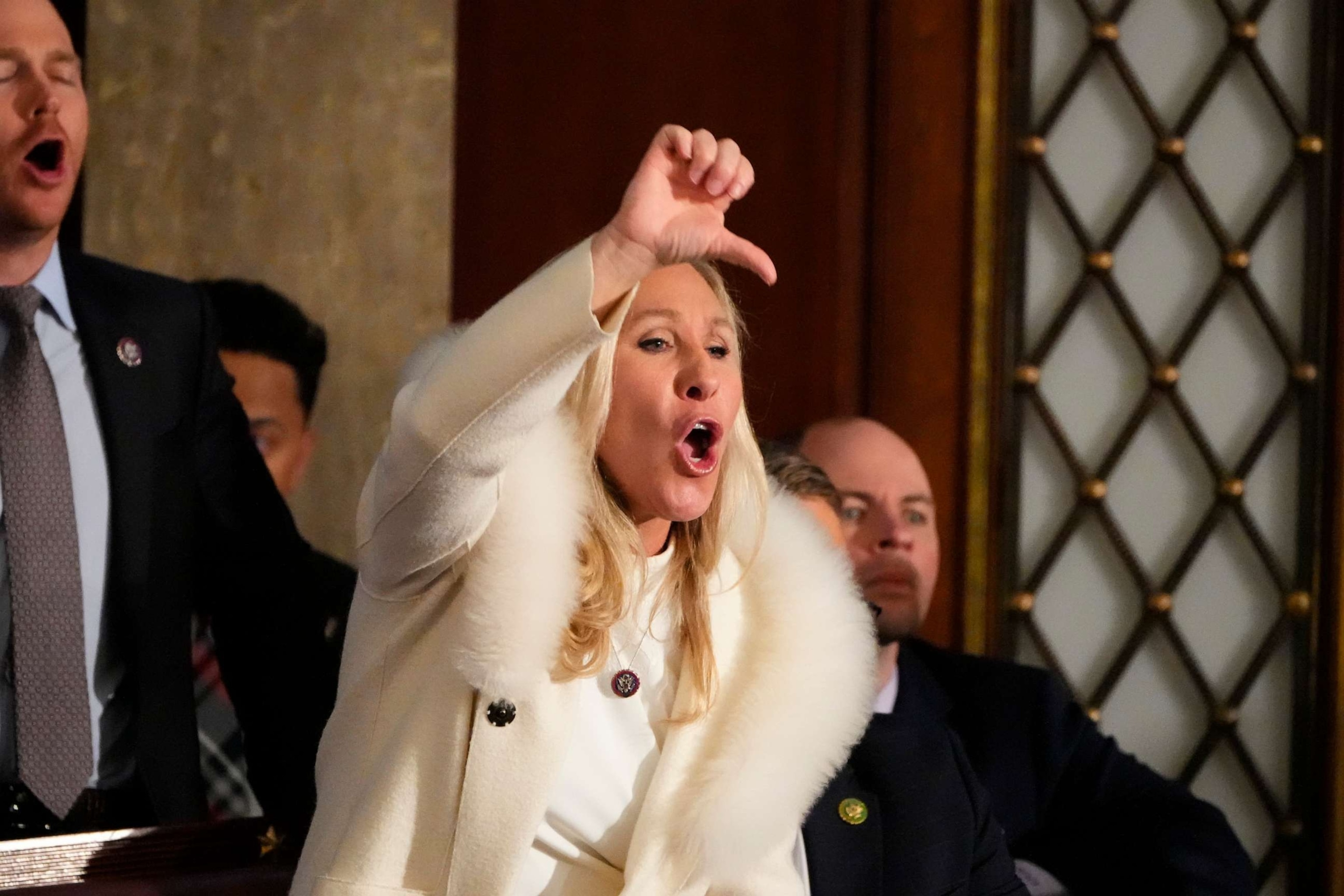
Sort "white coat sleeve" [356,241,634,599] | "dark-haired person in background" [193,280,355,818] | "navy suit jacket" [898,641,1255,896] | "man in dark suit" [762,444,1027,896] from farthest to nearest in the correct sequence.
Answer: "dark-haired person in background" [193,280,355,818] < "navy suit jacket" [898,641,1255,896] < "man in dark suit" [762,444,1027,896] < "white coat sleeve" [356,241,634,599]

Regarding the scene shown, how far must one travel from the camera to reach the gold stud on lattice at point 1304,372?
232 cm

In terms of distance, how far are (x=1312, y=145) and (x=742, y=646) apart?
1469 millimetres

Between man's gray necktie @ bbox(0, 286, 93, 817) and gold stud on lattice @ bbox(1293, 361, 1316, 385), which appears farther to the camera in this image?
gold stud on lattice @ bbox(1293, 361, 1316, 385)

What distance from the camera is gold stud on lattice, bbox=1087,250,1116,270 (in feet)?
7.67

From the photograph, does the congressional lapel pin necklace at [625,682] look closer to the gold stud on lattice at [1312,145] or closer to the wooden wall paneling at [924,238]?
the wooden wall paneling at [924,238]

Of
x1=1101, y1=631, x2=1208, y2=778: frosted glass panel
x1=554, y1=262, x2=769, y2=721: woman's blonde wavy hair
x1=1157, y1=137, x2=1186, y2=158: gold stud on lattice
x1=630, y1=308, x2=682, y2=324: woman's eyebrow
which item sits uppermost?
x1=1157, y1=137, x2=1186, y2=158: gold stud on lattice

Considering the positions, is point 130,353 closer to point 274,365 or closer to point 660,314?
point 660,314

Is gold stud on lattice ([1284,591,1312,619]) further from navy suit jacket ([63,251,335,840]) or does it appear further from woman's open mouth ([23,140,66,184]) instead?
woman's open mouth ([23,140,66,184])

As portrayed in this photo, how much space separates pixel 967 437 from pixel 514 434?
1.43 m

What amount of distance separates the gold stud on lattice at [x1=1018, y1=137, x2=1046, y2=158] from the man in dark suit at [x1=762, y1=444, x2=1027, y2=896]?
1075mm

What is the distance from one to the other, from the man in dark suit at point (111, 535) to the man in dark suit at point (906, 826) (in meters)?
0.44

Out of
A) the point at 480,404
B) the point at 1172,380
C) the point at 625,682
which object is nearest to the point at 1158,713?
the point at 1172,380

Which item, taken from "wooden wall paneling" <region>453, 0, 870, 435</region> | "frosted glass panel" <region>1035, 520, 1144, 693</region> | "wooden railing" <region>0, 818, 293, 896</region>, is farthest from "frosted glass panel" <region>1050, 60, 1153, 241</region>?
"wooden railing" <region>0, 818, 293, 896</region>

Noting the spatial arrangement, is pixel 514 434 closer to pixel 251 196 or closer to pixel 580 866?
pixel 580 866
